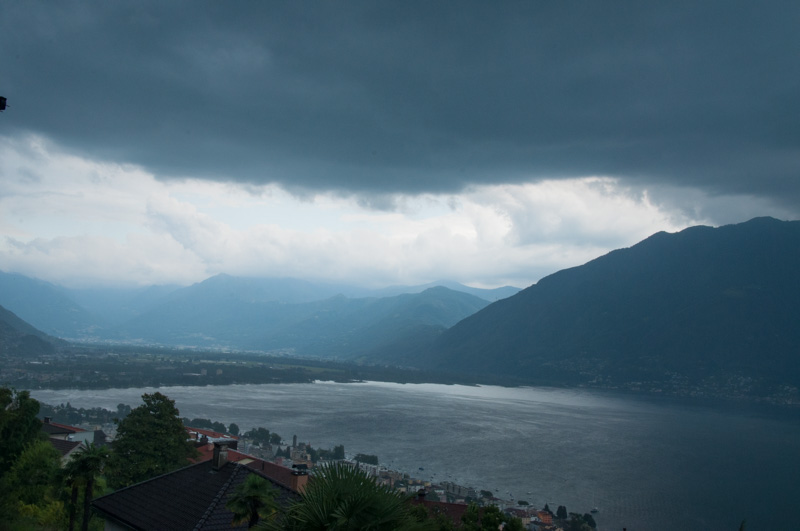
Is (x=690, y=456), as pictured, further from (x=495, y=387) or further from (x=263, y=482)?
(x=495, y=387)

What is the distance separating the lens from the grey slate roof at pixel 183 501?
1315 cm

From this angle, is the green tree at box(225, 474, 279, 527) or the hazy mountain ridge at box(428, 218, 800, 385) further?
the hazy mountain ridge at box(428, 218, 800, 385)

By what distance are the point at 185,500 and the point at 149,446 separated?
12.1m

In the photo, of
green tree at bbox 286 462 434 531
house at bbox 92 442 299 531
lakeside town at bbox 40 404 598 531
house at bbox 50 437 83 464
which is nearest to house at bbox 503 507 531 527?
lakeside town at bbox 40 404 598 531

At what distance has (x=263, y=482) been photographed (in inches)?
428

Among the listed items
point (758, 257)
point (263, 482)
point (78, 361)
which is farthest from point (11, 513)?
point (758, 257)

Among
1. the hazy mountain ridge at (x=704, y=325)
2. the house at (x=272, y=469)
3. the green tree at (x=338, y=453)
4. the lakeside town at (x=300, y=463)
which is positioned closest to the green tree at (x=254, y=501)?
the house at (x=272, y=469)

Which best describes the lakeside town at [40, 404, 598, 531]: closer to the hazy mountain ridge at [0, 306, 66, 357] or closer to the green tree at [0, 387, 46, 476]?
the green tree at [0, 387, 46, 476]

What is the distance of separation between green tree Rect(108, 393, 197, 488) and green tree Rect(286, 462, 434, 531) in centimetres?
2136

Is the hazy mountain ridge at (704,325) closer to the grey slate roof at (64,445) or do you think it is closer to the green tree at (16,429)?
the grey slate roof at (64,445)

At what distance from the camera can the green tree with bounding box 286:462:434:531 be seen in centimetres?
565

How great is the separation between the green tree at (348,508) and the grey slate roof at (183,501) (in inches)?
295

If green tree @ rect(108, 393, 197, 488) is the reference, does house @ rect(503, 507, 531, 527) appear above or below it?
below

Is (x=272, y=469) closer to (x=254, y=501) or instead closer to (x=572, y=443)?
(x=254, y=501)
